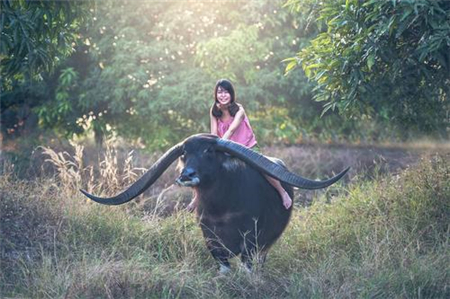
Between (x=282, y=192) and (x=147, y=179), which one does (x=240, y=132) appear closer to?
(x=282, y=192)

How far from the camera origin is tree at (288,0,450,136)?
650 centimetres

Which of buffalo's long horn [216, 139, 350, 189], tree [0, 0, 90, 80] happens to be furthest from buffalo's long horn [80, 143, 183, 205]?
tree [0, 0, 90, 80]

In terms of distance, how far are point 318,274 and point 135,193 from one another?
185 cm

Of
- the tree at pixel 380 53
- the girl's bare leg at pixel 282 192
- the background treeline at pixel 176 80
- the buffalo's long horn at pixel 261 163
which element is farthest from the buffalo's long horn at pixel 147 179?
the background treeline at pixel 176 80

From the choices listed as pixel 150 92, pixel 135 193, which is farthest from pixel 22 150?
pixel 135 193

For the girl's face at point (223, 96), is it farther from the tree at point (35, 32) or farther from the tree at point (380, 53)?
the tree at point (35, 32)

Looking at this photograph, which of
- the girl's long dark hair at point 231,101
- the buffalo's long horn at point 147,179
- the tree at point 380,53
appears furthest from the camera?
the girl's long dark hair at point 231,101

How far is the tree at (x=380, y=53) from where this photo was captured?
650cm

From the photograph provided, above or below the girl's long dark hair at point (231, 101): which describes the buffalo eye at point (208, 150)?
below

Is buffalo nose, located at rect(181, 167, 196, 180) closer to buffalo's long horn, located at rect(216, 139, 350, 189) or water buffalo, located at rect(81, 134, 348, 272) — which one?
water buffalo, located at rect(81, 134, 348, 272)

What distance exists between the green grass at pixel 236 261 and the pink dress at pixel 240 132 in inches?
39.5

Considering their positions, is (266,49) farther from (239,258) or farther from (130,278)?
(130,278)

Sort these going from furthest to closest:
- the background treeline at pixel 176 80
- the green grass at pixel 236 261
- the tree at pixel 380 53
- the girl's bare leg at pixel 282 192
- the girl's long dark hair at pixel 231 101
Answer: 1. the background treeline at pixel 176 80
2. the girl's long dark hair at pixel 231 101
3. the girl's bare leg at pixel 282 192
4. the tree at pixel 380 53
5. the green grass at pixel 236 261

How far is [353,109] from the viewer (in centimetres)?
794
